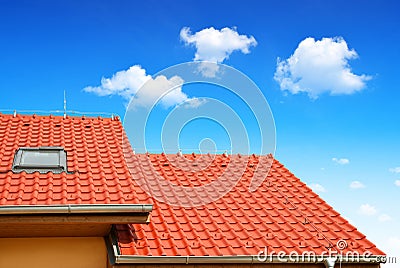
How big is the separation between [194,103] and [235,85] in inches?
31.2

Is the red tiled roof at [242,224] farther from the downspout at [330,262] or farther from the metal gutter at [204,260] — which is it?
the downspout at [330,262]

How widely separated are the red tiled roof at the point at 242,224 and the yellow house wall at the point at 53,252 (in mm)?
581

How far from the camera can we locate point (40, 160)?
26.4ft

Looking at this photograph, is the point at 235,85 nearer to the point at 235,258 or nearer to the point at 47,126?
the point at 235,258

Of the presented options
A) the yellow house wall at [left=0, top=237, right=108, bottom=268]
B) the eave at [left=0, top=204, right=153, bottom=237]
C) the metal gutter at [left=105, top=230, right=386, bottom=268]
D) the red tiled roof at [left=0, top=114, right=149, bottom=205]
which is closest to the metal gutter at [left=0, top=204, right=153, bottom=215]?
the eave at [left=0, top=204, right=153, bottom=237]

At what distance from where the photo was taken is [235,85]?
26.5ft

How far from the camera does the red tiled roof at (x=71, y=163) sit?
6.83 meters

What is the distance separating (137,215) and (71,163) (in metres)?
1.93

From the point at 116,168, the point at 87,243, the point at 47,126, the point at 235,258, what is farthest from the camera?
the point at 47,126

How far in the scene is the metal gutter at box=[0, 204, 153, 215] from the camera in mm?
6312

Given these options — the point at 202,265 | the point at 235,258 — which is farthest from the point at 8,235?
the point at 235,258

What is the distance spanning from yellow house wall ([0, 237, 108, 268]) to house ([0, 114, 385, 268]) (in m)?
0.01

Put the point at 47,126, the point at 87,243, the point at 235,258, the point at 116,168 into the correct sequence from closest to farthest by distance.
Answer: the point at 235,258, the point at 87,243, the point at 116,168, the point at 47,126

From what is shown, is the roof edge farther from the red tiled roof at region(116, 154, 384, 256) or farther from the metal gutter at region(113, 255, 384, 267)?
the red tiled roof at region(116, 154, 384, 256)
